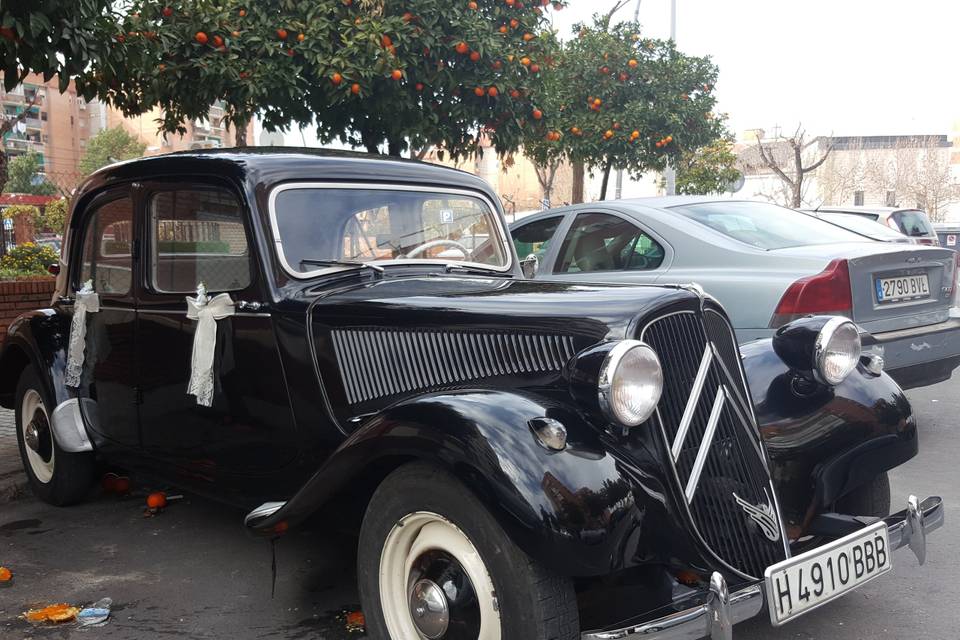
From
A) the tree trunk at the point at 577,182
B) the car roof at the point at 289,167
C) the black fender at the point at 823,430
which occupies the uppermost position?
the tree trunk at the point at 577,182

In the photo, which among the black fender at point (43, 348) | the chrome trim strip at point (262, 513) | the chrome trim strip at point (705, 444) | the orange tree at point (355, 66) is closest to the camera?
the chrome trim strip at point (705, 444)

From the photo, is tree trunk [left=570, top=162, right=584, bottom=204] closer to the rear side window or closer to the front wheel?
the rear side window

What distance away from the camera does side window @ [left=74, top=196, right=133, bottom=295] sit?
418 centimetres

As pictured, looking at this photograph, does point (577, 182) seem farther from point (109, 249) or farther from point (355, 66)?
point (109, 249)

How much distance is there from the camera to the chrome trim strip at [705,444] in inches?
102

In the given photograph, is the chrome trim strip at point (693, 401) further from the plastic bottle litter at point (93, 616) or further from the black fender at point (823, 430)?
the plastic bottle litter at point (93, 616)

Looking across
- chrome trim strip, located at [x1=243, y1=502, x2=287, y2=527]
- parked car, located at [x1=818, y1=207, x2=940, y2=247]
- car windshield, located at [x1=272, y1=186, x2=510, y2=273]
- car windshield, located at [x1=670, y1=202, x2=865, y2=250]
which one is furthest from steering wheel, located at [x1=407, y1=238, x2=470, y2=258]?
parked car, located at [x1=818, y1=207, x2=940, y2=247]

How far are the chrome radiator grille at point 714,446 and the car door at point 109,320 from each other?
8.39 feet

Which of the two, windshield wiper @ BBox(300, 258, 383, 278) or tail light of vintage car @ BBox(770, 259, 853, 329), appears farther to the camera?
tail light of vintage car @ BBox(770, 259, 853, 329)

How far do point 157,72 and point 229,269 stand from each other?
474cm

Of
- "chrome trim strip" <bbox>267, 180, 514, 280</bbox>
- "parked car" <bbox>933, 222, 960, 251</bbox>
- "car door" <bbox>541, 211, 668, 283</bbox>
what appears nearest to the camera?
"chrome trim strip" <bbox>267, 180, 514, 280</bbox>

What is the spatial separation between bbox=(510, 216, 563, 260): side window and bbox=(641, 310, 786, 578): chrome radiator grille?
400 centimetres

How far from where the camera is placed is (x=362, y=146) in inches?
367

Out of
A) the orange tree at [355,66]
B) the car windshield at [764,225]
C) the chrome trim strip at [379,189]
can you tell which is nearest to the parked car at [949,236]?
the orange tree at [355,66]
